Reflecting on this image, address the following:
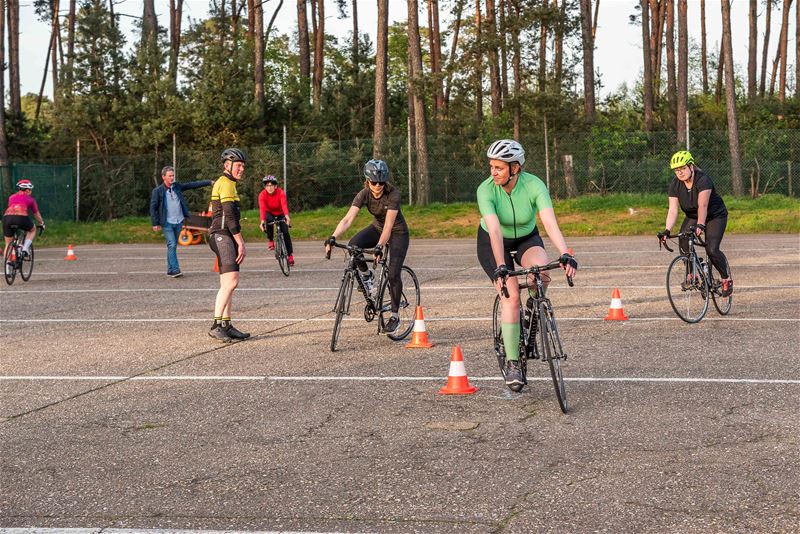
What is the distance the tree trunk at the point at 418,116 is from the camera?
34.4 m

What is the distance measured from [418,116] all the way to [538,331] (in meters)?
27.8

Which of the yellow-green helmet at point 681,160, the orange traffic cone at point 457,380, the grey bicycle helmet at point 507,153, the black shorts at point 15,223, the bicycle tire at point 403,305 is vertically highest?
the yellow-green helmet at point 681,160

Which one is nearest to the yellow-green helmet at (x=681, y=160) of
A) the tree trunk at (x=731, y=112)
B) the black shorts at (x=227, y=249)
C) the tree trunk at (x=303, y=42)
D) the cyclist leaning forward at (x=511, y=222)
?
the cyclist leaning forward at (x=511, y=222)

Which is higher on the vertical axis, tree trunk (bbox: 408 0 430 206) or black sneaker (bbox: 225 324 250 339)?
tree trunk (bbox: 408 0 430 206)

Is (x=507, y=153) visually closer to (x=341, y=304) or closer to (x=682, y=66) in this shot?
(x=341, y=304)

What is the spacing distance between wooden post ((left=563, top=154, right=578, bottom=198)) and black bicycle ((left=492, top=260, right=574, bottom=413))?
25.6 m

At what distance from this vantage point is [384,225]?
36.7ft

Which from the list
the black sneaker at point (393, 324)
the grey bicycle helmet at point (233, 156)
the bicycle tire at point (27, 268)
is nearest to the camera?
the black sneaker at point (393, 324)

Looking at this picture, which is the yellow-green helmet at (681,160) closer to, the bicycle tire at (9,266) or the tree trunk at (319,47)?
Answer: the bicycle tire at (9,266)

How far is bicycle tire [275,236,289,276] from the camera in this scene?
19.1 metres

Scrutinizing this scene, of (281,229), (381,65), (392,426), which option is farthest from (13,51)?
(392,426)

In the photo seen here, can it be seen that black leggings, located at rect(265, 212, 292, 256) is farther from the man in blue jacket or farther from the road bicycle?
the road bicycle

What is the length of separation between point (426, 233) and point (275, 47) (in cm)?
4169

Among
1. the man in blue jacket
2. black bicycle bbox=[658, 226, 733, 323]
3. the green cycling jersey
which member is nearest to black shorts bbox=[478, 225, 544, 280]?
the green cycling jersey
